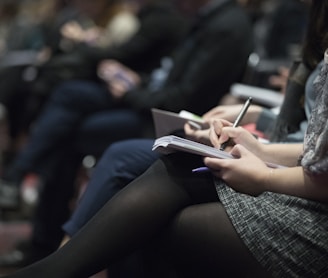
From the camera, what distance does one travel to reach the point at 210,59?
2.90 meters

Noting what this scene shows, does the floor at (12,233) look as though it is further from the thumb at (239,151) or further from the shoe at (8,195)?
the thumb at (239,151)

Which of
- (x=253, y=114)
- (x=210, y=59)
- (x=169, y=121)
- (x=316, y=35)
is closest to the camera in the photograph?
(x=316, y=35)

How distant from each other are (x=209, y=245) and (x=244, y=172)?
0.16 metres

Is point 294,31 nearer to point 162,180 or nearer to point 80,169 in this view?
point 80,169

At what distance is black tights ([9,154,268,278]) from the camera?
1.60 meters

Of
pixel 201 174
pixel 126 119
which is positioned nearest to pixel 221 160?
pixel 201 174

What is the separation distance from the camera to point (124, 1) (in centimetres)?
421

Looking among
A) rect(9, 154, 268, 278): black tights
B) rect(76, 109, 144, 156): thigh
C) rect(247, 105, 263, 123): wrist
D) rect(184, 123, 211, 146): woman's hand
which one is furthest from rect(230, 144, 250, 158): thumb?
rect(76, 109, 144, 156): thigh

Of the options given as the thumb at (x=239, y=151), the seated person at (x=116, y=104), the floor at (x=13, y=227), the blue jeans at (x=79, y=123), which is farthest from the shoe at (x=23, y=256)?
the thumb at (x=239, y=151)

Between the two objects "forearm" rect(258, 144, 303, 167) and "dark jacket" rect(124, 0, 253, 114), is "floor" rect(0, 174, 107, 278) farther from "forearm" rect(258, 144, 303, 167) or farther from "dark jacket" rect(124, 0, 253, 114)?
"forearm" rect(258, 144, 303, 167)

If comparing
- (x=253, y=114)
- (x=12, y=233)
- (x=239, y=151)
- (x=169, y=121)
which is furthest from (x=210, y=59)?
(x=12, y=233)

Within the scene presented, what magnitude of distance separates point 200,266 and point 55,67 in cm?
233

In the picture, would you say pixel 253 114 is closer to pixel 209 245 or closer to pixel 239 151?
pixel 239 151

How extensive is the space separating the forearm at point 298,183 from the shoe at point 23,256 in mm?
1681
